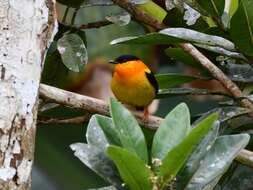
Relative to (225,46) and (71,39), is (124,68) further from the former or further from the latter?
(225,46)

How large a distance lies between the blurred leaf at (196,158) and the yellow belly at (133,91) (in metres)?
1.47

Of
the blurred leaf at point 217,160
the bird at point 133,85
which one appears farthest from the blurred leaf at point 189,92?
the blurred leaf at point 217,160

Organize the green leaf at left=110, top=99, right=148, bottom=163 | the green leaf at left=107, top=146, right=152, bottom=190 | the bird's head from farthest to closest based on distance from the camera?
the bird's head < the green leaf at left=110, top=99, right=148, bottom=163 < the green leaf at left=107, top=146, right=152, bottom=190

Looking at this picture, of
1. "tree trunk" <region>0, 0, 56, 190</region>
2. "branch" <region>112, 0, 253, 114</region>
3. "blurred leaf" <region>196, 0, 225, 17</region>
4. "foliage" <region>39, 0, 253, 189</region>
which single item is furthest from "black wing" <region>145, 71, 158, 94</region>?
"tree trunk" <region>0, 0, 56, 190</region>

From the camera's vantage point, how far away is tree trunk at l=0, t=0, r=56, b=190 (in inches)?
62.0

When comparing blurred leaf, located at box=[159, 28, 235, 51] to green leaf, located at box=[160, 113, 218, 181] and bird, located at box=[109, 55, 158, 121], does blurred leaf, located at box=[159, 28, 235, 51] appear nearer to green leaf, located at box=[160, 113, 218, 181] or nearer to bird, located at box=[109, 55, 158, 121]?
green leaf, located at box=[160, 113, 218, 181]

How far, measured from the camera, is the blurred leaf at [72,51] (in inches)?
87.0

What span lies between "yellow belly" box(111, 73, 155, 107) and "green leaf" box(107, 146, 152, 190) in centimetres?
151

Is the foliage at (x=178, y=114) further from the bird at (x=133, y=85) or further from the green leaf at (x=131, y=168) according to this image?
the bird at (x=133, y=85)

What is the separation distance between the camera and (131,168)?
1.41m

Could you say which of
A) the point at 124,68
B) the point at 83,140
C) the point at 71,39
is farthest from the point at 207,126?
the point at 83,140

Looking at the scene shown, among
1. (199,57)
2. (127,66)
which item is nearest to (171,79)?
(199,57)

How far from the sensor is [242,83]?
2.38 m

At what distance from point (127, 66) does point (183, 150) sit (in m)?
1.82
